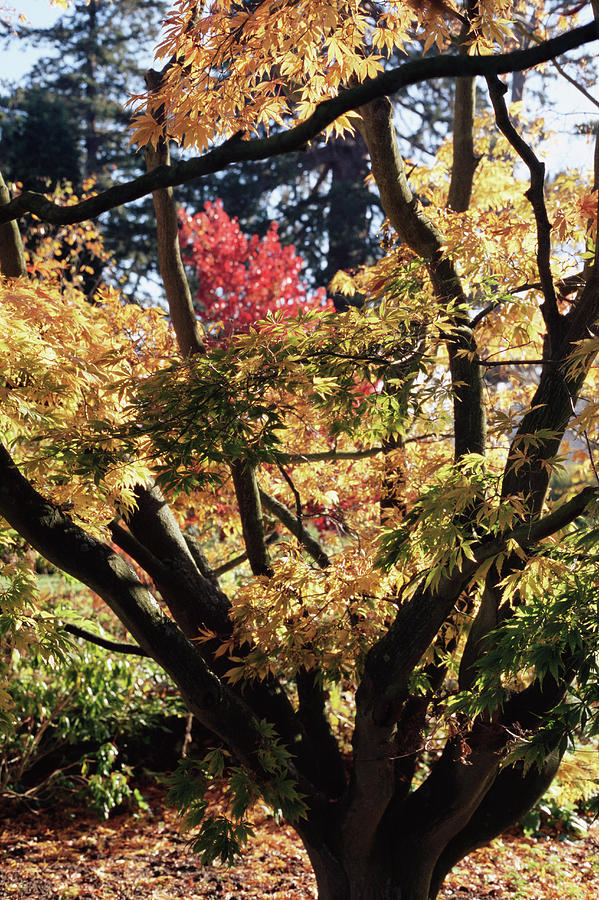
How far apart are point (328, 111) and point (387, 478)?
253cm

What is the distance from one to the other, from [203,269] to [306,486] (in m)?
8.36

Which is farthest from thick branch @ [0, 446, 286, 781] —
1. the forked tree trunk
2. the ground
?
the ground

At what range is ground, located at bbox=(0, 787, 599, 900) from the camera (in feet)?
16.1

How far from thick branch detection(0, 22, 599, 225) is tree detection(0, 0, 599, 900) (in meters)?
0.11

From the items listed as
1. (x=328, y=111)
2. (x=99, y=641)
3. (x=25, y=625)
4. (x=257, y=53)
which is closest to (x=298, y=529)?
(x=99, y=641)

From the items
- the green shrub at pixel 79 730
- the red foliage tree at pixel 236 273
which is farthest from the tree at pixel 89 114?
the green shrub at pixel 79 730

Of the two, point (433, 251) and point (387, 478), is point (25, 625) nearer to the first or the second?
point (387, 478)

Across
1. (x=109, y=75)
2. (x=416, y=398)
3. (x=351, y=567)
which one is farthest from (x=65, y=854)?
(x=109, y=75)

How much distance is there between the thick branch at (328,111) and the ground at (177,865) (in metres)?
4.31

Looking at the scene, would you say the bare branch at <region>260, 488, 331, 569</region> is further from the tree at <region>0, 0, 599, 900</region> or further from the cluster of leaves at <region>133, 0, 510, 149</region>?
the cluster of leaves at <region>133, 0, 510, 149</region>

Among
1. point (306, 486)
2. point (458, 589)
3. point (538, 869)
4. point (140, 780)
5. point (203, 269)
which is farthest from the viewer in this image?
point (203, 269)

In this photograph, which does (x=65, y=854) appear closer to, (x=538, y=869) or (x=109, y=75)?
(x=538, y=869)

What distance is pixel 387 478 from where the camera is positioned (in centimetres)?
432

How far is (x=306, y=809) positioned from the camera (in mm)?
3494
